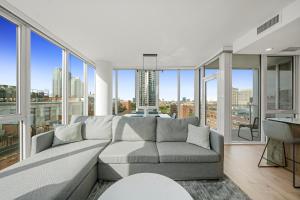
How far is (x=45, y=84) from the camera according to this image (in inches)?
133

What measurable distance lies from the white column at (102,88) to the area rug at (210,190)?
3630mm

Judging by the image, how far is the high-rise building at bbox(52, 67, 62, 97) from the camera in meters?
3.67

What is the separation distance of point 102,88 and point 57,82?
1911 mm

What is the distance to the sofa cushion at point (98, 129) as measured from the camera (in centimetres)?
291

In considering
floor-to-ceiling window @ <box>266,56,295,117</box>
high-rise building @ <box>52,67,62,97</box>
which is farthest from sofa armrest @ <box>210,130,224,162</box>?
high-rise building @ <box>52,67,62,97</box>

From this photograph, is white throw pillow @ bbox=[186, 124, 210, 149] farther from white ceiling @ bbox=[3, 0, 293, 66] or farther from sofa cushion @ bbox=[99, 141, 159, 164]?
white ceiling @ bbox=[3, 0, 293, 66]

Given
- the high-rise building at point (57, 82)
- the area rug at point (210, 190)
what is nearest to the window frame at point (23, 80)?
the high-rise building at point (57, 82)

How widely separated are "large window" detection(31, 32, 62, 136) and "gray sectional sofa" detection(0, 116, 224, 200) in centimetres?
75

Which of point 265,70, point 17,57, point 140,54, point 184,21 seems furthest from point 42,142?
point 265,70

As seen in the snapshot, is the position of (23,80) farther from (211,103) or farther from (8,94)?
(211,103)

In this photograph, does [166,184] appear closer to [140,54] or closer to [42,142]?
[42,142]

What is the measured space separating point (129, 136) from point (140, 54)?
2.90 m

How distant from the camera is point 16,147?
2.63 metres

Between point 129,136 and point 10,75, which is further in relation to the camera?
point 129,136
